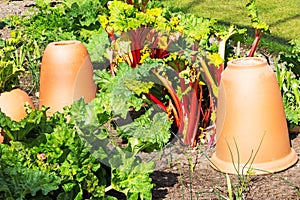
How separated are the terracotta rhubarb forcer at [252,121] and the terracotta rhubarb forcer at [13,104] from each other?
99cm

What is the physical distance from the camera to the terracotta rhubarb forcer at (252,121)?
3.19 meters

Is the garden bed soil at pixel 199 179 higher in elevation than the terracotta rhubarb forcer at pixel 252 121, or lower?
lower

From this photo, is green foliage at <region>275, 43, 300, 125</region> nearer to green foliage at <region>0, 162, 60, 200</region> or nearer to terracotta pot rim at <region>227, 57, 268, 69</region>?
terracotta pot rim at <region>227, 57, 268, 69</region>

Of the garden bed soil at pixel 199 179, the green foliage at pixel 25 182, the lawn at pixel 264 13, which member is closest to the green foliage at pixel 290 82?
the garden bed soil at pixel 199 179

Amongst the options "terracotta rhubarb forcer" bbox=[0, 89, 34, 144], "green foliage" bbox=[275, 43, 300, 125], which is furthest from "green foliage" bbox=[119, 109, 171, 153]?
"green foliage" bbox=[275, 43, 300, 125]

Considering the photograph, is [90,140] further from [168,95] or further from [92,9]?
[92,9]

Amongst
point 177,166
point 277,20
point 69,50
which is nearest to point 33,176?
point 177,166

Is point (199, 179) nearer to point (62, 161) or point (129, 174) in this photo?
point (129, 174)

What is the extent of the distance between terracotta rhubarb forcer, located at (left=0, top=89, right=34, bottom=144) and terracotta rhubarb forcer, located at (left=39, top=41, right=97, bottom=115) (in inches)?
15.1

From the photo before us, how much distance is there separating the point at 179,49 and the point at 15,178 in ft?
3.91

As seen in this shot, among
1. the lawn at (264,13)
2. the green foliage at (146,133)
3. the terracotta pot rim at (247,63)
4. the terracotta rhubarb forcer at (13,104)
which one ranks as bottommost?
the lawn at (264,13)

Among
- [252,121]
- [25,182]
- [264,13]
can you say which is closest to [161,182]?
[252,121]

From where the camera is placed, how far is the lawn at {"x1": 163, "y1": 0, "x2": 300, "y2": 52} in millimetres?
6473

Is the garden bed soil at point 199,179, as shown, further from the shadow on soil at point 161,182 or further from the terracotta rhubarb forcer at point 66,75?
the terracotta rhubarb forcer at point 66,75
